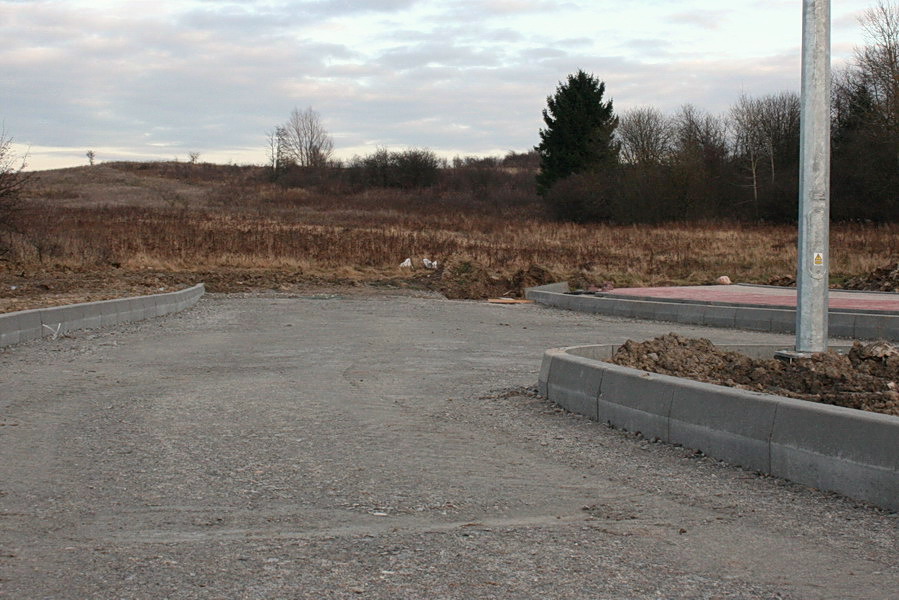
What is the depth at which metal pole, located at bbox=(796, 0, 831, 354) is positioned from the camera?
9438mm

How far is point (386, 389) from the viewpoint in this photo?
11078 mm

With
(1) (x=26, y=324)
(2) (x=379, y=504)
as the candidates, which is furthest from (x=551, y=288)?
(2) (x=379, y=504)

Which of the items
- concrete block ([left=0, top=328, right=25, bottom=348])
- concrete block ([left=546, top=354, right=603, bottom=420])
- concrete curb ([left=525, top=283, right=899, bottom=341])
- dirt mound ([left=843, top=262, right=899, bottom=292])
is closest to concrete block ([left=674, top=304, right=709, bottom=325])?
concrete curb ([left=525, top=283, right=899, bottom=341])

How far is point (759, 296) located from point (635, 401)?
16487 mm

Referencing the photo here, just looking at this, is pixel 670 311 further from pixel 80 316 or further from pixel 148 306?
pixel 80 316

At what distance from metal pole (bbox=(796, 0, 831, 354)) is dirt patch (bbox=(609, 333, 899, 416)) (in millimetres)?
494

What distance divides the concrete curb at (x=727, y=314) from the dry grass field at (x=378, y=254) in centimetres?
607

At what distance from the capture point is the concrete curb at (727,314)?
55.3 ft

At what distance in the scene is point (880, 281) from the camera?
2456cm

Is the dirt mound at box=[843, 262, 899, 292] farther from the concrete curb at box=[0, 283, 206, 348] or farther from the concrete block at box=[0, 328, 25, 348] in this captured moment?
the concrete block at box=[0, 328, 25, 348]

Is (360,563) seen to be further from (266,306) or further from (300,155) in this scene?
(300,155)

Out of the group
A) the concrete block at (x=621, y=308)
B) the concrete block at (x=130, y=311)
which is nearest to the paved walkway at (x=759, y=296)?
the concrete block at (x=621, y=308)

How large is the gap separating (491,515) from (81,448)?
369 cm

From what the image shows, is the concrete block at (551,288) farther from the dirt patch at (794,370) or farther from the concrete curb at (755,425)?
the concrete curb at (755,425)
